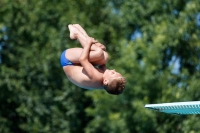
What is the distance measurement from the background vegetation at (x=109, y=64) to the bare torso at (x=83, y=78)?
27.1ft

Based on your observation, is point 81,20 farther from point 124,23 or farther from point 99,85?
point 99,85

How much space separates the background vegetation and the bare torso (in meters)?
8.25

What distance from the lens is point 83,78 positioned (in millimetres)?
7586

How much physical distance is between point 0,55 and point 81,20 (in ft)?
9.31

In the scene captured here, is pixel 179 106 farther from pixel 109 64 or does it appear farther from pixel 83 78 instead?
pixel 109 64

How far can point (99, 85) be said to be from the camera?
298 inches

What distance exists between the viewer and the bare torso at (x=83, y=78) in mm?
7508

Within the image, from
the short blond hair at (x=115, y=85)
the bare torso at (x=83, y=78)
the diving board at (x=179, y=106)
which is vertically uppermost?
the bare torso at (x=83, y=78)

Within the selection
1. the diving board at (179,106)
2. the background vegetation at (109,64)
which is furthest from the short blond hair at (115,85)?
the background vegetation at (109,64)

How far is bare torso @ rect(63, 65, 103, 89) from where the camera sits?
7.51 metres

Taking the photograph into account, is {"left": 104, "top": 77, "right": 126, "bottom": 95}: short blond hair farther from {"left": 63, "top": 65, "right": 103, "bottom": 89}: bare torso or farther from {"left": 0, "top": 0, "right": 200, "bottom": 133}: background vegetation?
{"left": 0, "top": 0, "right": 200, "bottom": 133}: background vegetation

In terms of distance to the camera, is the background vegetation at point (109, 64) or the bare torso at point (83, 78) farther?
the background vegetation at point (109, 64)

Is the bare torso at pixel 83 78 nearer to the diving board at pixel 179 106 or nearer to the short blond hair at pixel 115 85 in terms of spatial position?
the short blond hair at pixel 115 85

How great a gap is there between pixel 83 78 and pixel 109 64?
36.8 ft
